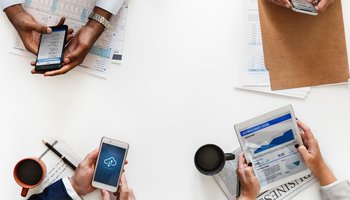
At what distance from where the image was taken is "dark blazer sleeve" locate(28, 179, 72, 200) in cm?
114

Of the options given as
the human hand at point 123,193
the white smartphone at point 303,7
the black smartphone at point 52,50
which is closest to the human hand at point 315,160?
the white smartphone at point 303,7

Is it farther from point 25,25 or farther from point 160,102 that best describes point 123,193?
point 25,25

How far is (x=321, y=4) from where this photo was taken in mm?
1135

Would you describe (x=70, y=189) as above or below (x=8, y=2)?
below

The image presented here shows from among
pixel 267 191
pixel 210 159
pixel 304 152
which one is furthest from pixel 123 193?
pixel 304 152

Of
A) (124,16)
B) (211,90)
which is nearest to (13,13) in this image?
(124,16)

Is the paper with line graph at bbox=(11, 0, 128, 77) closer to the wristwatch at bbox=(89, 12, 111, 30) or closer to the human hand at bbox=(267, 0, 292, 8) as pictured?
the wristwatch at bbox=(89, 12, 111, 30)

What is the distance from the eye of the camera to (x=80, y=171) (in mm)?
1141

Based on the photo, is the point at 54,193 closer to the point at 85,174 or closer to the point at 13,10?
the point at 85,174

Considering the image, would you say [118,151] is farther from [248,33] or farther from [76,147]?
[248,33]

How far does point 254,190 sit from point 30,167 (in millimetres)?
641

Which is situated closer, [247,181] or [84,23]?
[247,181]

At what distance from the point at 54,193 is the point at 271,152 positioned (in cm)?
63

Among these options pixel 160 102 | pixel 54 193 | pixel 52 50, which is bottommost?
pixel 54 193
